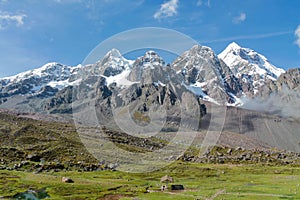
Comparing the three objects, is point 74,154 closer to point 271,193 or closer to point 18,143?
point 18,143

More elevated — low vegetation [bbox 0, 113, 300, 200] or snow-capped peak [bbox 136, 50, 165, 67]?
snow-capped peak [bbox 136, 50, 165, 67]

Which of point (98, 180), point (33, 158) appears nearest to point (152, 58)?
point (98, 180)

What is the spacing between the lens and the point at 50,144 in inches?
5945

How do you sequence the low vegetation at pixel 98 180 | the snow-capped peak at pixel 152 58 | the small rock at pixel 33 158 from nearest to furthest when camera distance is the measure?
1. the snow-capped peak at pixel 152 58
2. the low vegetation at pixel 98 180
3. the small rock at pixel 33 158

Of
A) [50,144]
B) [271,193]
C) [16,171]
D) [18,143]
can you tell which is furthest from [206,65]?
[18,143]

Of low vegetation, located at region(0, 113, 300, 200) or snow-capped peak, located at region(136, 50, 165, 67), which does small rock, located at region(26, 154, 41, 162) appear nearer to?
low vegetation, located at region(0, 113, 300, 200)

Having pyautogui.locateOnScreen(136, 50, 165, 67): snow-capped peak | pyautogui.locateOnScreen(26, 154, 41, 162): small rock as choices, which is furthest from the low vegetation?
pyautogui.locateOnScreen(136, 50, 165, 67): snow-capped peak

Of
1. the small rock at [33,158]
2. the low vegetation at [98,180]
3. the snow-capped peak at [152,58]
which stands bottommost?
the low vegetation at [98,180]

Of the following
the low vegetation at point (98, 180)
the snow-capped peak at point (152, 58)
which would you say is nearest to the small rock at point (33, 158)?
the low vegetation at point (98, 180)

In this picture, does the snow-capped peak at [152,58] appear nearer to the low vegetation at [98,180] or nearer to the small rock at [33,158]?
the low vegetation at [98,180]

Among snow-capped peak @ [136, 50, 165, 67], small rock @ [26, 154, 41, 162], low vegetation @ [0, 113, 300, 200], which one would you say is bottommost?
low vegetation @ [0, 113, 300, 200]

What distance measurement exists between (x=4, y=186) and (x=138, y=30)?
50066 mm

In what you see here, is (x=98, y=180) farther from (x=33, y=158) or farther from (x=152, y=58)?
(x=33, y=158)

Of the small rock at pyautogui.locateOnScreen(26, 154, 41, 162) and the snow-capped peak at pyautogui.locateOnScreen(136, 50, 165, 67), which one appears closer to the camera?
the snow-capped peak at pyautogui.locateOnScreen(136, 50, 165, 67)
